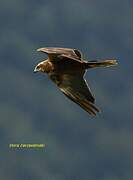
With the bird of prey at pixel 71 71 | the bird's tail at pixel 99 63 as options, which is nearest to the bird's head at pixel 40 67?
the bird of prey at pixel 71 71

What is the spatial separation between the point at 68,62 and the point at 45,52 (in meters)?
1.76

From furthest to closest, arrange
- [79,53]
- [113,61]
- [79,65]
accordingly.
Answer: [79,53]
[79,65]
[113,61]

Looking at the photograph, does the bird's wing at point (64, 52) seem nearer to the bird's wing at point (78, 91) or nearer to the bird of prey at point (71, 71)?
the bird of prey at point (71, 71)

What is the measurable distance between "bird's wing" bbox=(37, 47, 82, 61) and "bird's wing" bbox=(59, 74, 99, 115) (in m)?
1.69

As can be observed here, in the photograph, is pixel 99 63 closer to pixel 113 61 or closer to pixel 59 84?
pixel 113 61

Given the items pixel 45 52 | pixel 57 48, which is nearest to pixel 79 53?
pixel 57 48

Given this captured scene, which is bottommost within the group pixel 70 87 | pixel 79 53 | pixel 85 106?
pixel 85 106

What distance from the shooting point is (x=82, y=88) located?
2722 cm

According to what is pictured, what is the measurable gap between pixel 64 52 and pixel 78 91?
297 centimetres

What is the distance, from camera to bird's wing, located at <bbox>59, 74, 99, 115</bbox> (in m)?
25.3

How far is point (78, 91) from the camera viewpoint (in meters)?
27.3

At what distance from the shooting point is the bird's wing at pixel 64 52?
24.8 metres

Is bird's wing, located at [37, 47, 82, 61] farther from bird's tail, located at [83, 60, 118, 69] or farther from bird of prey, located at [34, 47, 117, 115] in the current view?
bird's tail, located at [83, 60, 118, 69]

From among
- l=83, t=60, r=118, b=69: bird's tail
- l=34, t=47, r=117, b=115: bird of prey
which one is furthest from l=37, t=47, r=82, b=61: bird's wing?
l=83, t=60, r=118, b=69: bird's tail
